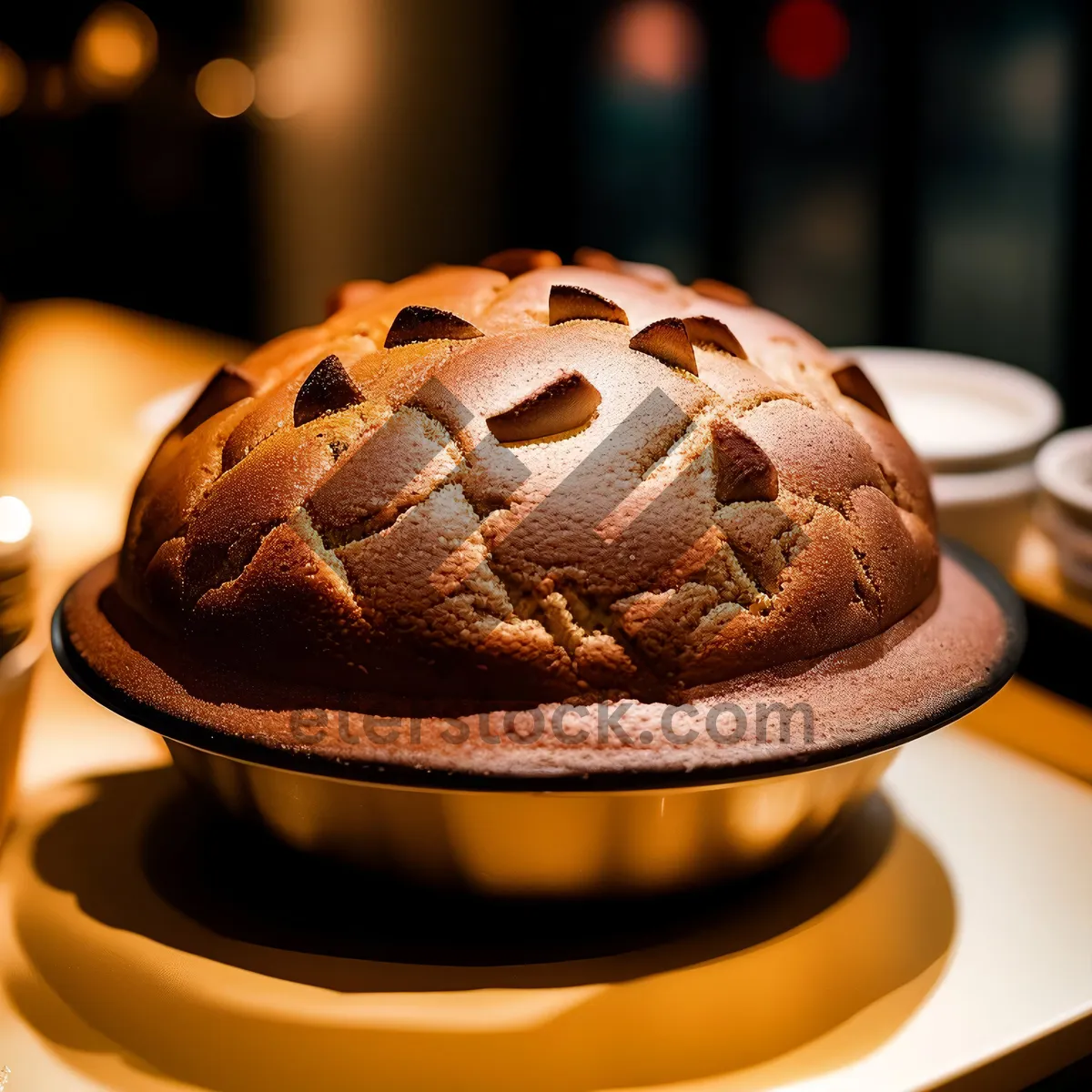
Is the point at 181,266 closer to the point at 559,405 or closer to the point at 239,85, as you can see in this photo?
the point at 239,85

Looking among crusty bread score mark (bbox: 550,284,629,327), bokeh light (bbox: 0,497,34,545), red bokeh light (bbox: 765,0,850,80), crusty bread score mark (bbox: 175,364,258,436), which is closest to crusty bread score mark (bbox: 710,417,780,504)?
crusty bread score mark (bbox: 550,284,629,327)

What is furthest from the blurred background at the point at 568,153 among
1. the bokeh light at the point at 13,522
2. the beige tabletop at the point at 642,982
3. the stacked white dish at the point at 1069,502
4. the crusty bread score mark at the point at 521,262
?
the bokeh light at the point at 13,522

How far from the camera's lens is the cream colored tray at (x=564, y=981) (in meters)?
1.22

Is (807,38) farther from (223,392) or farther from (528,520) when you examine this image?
(528,520)

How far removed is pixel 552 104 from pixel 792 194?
1045 millimetres

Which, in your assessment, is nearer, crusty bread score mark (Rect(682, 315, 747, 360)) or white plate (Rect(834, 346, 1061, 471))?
crusty bread score mark (Rect(682, 315, 747, 360))

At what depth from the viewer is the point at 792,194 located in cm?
455

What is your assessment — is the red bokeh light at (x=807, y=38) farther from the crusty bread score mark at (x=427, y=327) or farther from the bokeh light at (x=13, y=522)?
the bokeh light at (x=13, y=522)

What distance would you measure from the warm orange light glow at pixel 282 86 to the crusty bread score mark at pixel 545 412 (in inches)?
193

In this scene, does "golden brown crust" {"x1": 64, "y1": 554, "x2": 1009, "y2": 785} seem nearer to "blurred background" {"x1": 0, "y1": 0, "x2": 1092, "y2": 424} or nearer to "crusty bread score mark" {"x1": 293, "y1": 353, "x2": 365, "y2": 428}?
"crusty bread score mark" {"x1": 293, "y1": 353, "x2": 365, "y2": 428}

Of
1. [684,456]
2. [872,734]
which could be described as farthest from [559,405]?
[872,734]

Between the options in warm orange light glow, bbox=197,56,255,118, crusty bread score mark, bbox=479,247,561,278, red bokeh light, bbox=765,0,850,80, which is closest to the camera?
crusty bread score mark, bbox=479,247,561,278

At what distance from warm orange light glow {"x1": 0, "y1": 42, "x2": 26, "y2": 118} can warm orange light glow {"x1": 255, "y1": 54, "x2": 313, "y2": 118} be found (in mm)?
977

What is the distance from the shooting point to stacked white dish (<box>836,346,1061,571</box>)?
221 centimetres
